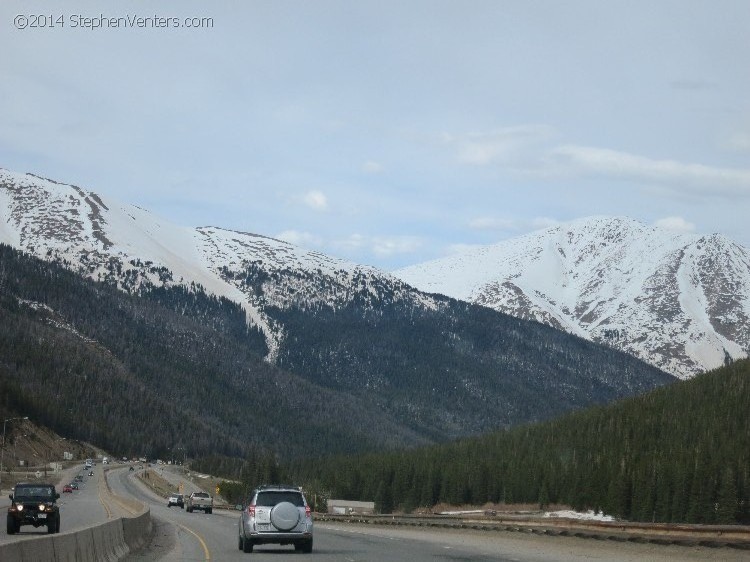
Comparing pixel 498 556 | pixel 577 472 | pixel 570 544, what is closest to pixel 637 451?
pixel 577 472

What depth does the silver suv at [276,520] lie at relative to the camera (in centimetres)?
4447

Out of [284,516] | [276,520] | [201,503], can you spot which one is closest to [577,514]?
[201,503]

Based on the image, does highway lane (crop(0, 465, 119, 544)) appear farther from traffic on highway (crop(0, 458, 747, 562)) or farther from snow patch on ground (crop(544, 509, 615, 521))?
snow patch on ground (crop(544, 509, 615, 521))

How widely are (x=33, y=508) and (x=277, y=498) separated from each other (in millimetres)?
13564

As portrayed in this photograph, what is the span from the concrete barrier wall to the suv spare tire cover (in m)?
5.04

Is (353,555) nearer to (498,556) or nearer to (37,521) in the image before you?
(498,556)

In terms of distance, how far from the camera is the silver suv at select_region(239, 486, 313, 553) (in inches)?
1751

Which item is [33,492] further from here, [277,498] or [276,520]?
[276,520]

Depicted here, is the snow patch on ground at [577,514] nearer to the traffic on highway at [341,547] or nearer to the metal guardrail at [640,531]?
the metal guardrail at [640,531]

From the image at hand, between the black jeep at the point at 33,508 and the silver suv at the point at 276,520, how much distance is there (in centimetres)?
1192

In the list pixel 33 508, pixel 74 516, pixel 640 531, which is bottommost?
pixel 74 516

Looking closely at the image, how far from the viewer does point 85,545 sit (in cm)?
3198

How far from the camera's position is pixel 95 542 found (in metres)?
34.4

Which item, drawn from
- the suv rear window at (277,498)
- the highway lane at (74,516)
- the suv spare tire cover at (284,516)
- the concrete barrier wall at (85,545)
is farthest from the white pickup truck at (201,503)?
the suv spare tire cover at (284,516)
